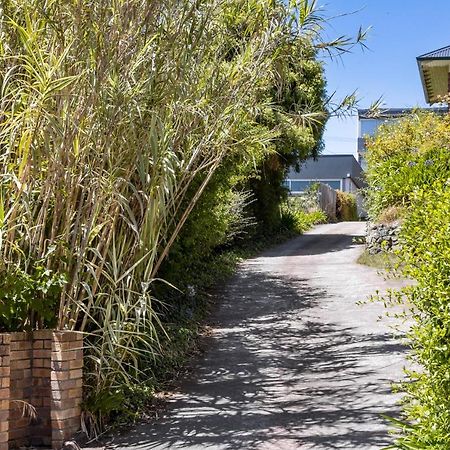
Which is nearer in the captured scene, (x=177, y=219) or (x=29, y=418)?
(x=29, y=418)

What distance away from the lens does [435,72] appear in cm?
1866

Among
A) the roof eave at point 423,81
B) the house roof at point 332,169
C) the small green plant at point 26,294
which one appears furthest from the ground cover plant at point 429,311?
the house roof at point 332,169

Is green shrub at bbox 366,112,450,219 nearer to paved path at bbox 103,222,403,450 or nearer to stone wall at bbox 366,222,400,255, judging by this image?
stone wall at bbox 366,222,400,255

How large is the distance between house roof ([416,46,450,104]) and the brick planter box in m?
12.8

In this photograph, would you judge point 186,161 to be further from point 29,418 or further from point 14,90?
point 29,418

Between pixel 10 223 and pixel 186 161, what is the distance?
189 centimetres

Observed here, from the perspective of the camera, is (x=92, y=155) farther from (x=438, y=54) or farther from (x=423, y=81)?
(x=423, y=81)

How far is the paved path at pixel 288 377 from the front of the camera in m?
5.47

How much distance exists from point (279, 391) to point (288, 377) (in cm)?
47

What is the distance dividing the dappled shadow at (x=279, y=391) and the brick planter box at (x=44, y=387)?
1.54ft

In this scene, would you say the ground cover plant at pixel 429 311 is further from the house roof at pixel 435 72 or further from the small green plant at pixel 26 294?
the house roof at pixel 435 72

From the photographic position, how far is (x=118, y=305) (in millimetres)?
5598

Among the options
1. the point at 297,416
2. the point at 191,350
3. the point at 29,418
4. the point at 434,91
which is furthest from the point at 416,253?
the point at 434,91

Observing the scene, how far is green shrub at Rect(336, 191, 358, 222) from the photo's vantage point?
31.7 metres
